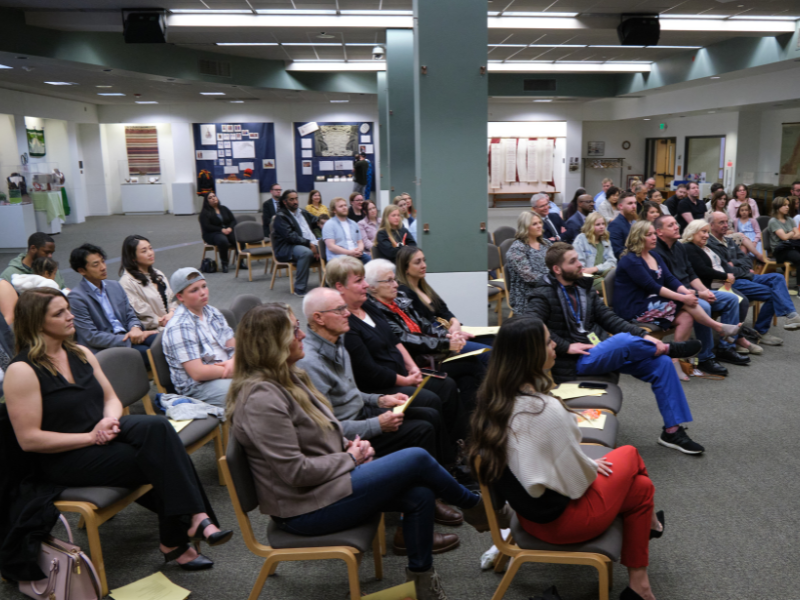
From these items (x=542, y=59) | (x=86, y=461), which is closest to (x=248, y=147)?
(x=542, y=59)

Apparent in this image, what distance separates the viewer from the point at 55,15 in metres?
9.48

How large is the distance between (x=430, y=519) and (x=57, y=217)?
52.3 ft

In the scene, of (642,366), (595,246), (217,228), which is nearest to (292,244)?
(217,228)

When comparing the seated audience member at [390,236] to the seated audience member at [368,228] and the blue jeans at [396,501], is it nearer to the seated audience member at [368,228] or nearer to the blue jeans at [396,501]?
the seated audience member at [368,228]

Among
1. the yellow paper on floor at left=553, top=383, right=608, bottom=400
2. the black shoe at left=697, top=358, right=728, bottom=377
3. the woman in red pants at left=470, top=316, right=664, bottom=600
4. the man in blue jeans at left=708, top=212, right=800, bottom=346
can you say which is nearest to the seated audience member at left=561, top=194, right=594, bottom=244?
the man in blue jeans at left=708, top=212, right=800, bottom=346

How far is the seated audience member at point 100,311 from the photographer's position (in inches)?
173

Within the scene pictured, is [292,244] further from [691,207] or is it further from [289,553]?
[289,553]

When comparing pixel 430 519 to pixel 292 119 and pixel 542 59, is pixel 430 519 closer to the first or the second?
pixel 542 59

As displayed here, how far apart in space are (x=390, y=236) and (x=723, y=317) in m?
3.43

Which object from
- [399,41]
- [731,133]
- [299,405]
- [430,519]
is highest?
[399,41]

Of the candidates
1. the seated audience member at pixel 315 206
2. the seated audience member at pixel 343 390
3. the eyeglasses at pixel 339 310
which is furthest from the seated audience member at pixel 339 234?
the eyeglasses at pixel 339 310

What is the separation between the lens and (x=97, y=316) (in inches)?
177

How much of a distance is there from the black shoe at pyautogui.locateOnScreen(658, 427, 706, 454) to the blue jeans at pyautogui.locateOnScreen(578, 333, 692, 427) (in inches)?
4.3

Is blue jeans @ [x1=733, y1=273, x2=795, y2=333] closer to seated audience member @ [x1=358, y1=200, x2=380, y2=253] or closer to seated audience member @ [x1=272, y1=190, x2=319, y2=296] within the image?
seated audience member @ [x1=358, y1=200, x2=380, y2=253]
